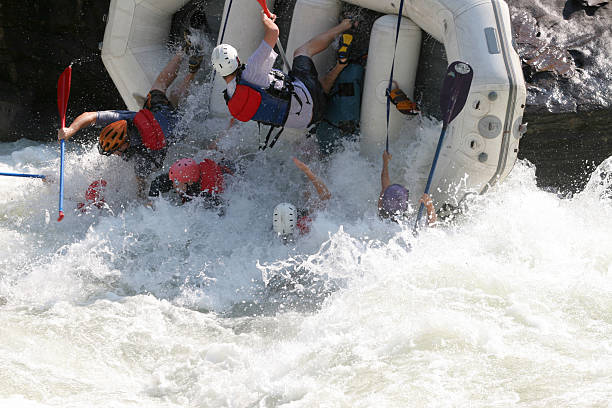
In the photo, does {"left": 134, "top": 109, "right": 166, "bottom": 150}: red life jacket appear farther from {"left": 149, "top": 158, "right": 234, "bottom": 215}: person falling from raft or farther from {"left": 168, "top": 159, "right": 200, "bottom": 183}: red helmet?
{"left": 168, "top": 159, "right": 200, "bottom": 183}: red helmet

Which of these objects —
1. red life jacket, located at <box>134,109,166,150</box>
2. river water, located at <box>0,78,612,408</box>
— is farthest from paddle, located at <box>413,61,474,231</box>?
red life jacket, located at <box>134,109,166,150</box>

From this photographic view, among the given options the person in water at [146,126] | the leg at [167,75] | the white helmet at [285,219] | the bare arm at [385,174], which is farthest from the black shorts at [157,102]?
the bare arm at [385,174]

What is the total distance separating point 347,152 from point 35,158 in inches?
131

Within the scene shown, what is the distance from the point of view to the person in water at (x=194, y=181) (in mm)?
4684

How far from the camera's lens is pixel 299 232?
453 cm

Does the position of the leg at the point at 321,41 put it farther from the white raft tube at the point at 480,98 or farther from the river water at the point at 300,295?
the river water at the point at 300,295

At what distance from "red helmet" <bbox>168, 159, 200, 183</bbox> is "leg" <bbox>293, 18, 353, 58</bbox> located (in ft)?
3.51

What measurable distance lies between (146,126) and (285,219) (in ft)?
4.36

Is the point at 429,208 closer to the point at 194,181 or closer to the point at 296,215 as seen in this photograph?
the point at 296,215

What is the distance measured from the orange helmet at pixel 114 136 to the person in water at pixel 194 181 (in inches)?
14.6

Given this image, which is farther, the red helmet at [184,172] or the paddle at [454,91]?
the red helmet at [184,172]

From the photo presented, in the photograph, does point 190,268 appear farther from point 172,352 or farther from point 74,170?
point 74,170

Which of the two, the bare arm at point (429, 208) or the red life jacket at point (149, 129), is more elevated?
the bare arm at point (429, 208)

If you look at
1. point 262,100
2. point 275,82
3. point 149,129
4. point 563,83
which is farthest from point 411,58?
point 149,129
